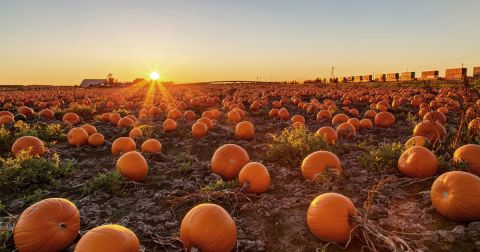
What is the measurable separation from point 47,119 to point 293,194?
550 inches

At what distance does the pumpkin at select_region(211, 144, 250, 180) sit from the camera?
5.56 metres

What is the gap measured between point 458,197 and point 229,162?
3808mm

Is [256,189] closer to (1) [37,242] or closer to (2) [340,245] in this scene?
(2) [340,245]

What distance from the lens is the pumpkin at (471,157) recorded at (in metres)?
5.05

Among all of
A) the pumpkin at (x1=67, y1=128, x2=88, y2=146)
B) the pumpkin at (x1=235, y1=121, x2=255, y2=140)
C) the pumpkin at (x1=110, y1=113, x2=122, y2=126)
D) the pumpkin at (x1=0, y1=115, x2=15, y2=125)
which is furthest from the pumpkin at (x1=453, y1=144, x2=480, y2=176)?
the pumpkin at (x1=0, y1=115, x2=15, y2=125)

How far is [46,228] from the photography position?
320 cm

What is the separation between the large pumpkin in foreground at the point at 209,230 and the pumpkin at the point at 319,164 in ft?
8.16

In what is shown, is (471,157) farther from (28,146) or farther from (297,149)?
(28,146)

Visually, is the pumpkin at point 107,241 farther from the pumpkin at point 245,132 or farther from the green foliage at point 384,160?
the pumpkin at point 245,132

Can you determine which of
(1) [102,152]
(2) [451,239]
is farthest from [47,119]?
(2) [451,239]

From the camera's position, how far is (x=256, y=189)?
15.8ft

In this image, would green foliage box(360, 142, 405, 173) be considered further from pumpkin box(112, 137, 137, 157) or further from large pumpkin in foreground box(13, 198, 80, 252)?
pumpkin box(112, 137, 137, 157)

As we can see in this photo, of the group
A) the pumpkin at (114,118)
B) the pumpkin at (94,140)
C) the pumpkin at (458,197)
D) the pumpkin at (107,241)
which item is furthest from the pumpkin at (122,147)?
the pumpkin at (458,197)

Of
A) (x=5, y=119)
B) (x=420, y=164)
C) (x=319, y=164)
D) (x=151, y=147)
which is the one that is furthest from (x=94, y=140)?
(x=420, y=164)
